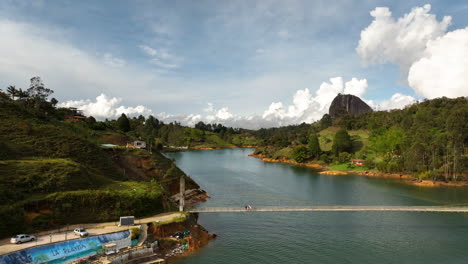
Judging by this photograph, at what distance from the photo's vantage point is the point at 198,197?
2103 inches

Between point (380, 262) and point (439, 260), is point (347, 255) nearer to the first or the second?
point (380, 262)

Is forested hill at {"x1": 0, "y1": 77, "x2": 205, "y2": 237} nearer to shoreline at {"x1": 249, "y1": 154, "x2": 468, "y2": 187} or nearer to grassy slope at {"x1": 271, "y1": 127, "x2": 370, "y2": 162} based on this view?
shoreline at {"x1": 249, "y1": 154, "x2": 468, "y2": 187}

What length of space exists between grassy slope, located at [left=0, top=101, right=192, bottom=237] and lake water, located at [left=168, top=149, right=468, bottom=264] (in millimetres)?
10269

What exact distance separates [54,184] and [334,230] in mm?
33518

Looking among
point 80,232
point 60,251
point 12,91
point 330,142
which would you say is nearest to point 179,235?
point 80,232

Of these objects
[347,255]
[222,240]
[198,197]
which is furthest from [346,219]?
[198,197]

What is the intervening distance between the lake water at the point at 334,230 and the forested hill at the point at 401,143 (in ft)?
45.3

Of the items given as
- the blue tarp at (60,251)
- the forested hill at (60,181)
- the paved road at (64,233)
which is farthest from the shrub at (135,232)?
the forested hill at (60,181)

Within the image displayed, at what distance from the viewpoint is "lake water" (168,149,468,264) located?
100 ft

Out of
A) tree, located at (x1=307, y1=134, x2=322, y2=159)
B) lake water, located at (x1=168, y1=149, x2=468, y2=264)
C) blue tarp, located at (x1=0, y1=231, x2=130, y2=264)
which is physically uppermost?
tree, located at (x1=307, y1=134, x2=322, y2=159)

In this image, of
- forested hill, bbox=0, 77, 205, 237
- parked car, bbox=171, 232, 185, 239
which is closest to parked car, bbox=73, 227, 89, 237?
forested hill, bbox=0, 77, 205, 237

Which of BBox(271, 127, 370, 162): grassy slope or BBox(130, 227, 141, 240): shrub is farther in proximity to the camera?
BBox(271, 127, 370, 162): grassy slope

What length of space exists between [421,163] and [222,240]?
220 ft

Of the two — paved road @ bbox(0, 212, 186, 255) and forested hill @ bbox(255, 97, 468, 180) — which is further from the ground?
forested hill @ bbox(255, 97, 468, 180)
